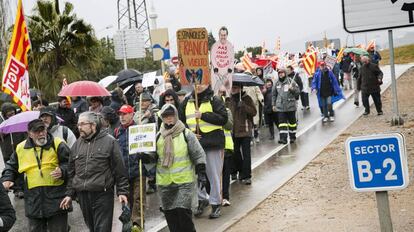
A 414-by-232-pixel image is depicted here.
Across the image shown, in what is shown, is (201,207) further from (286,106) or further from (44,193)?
(286,106)

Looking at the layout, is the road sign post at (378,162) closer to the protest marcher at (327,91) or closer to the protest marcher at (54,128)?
the protest marcher at (54,128)

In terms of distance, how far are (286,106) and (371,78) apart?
395cm

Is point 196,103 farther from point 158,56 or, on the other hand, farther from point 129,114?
point 158,56

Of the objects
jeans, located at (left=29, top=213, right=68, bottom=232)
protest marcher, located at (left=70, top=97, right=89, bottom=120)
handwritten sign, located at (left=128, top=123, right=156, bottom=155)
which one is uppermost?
protest marcher, located at (left=70, top=97, right=89, bottom=120)

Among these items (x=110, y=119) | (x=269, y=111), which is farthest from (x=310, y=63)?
(x=110, y=119)

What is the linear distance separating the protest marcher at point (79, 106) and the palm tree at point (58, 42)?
8.20 metres

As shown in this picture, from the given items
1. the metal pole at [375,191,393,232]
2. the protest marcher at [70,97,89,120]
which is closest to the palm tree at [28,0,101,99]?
the protest marcher at [70,97,89,120]

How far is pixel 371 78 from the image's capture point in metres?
17.6

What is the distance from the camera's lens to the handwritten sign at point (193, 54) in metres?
8.86

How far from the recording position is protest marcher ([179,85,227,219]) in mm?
8633


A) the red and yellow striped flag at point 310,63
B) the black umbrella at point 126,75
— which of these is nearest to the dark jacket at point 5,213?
the black umbrella at point 126,75

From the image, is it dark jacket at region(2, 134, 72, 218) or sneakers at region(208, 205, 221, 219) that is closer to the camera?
dark jacket at region(2, 134, 72, 218)

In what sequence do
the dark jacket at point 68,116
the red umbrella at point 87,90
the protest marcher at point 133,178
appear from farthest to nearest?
1. the dark jacket at point 68,116
2. the red umbrella at point 87,90
3. the protest marcher at point 133,178

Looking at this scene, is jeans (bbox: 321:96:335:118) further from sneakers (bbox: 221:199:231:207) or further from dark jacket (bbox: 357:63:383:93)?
sneakers (bbox: 221:199:231:207)
